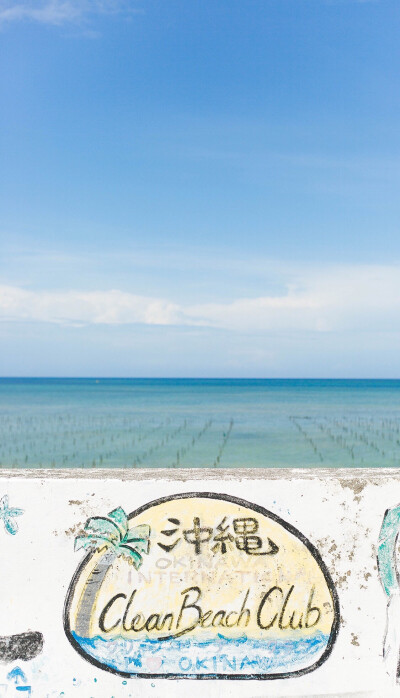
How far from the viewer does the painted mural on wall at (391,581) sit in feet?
10.4

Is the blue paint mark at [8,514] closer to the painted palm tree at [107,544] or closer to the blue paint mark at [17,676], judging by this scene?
the painted palm tree at [107,544]

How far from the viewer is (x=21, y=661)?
3119mm

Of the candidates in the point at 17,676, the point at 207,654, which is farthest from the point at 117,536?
the point at 17,676

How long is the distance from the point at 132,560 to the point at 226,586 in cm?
55

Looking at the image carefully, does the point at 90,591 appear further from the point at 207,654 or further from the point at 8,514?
the point at 207,654

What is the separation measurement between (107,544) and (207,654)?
0.81 meters

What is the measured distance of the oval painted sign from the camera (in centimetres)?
314

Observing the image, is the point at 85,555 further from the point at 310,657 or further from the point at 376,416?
the point at 376,416

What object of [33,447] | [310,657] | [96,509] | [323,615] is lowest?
[33,447]

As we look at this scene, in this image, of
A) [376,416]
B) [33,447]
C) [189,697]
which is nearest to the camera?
[189,697]

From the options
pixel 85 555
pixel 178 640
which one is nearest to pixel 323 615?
pixel 178 640

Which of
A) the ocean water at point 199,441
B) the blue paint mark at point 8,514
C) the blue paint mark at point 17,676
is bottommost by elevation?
the ocean water at point 199,441

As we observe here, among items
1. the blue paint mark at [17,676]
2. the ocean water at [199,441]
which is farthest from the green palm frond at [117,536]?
the ocean water at [199,441]

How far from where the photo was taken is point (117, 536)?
125 inches
